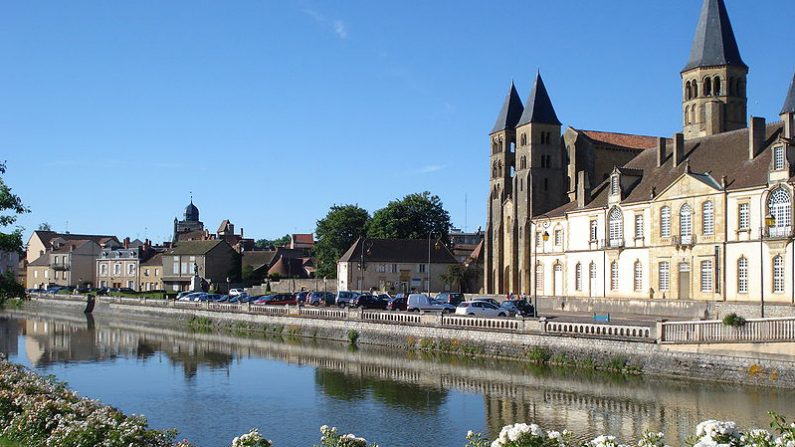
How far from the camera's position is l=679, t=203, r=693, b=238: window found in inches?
1982

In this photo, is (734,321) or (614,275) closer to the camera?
(734,321)

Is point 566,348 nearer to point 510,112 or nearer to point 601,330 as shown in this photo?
point 601,330

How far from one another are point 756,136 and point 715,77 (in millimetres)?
17944

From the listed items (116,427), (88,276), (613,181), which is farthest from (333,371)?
(88,276)

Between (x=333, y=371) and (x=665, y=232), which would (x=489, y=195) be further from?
(x=333, y=371)

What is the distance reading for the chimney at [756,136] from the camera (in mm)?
48656

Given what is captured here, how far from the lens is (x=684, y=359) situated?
30.0 meters

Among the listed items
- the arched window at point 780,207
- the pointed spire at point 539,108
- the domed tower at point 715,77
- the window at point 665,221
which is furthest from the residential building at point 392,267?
the arched window at point 780,207

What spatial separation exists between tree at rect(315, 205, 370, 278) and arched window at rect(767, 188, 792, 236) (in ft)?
202

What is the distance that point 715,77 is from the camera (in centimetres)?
6512

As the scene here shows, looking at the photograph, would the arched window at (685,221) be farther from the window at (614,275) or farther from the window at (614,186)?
the window at (614,275)

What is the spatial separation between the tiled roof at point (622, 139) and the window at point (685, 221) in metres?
Answer: 23.9

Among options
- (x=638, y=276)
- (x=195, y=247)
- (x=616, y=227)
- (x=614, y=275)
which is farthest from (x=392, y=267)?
(x=638, y=276)

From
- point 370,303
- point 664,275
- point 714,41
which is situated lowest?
point 370,303
